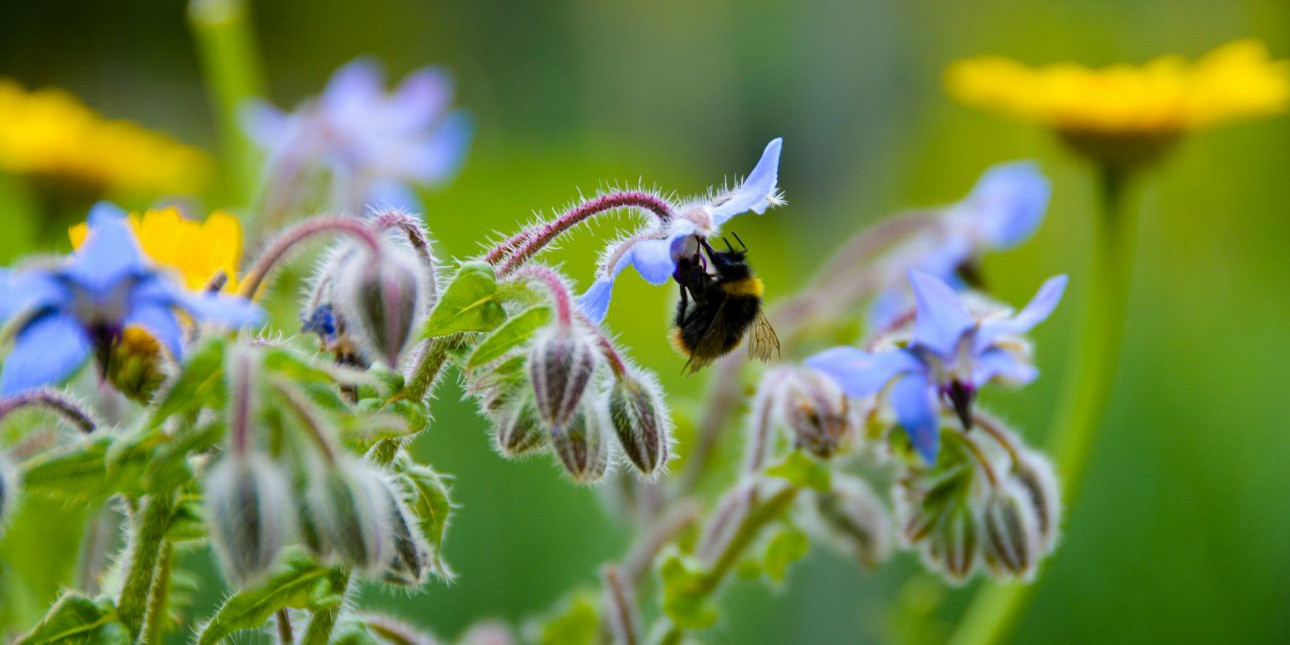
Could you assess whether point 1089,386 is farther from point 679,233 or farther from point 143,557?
point 143,557

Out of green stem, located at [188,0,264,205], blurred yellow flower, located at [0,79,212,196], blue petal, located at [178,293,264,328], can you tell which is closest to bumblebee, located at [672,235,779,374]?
blue petal, located at [178,293,264,328]

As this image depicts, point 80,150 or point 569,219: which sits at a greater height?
point 80,150

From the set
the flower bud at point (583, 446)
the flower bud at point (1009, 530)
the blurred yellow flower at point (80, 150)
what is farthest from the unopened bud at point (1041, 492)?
the blurred yellow flower at point (80, 150)

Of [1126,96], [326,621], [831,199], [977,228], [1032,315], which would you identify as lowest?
[326,621]

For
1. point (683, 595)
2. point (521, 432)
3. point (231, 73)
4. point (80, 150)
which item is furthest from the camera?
point (80, 150)

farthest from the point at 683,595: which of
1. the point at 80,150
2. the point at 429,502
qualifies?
the point at 80,150
